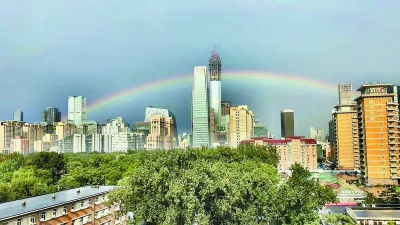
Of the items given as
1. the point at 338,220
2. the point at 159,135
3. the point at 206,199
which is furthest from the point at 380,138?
the point at 159,135

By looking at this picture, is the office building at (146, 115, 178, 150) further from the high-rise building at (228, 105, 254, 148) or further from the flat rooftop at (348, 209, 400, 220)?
the flat rooftop at (348, 209, 400, 220)

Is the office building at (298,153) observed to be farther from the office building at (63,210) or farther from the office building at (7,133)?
the office building at (7,133)

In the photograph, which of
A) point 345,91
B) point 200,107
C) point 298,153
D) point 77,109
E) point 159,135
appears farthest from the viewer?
point 77,109

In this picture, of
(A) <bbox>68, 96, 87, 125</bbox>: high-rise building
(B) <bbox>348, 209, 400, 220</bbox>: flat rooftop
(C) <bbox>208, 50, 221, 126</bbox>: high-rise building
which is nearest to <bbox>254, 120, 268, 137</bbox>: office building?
(C) <bbox>208, 50, 221, 126</bbox>: high-rise building

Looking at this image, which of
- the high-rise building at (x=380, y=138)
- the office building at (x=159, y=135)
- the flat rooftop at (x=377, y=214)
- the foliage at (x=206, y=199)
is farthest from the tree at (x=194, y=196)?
the office building at (x=159, y=135)

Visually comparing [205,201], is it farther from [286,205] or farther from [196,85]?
[196,85]

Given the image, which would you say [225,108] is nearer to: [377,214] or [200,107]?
[200,107]
